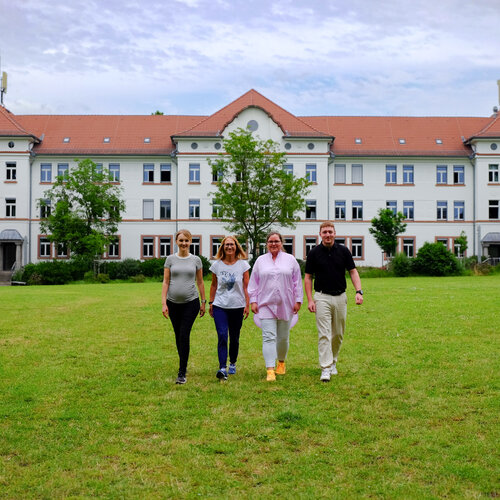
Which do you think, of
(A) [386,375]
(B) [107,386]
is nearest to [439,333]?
(A) [386,375]

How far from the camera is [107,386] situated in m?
8.17

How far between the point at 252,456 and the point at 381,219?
39.4 metres

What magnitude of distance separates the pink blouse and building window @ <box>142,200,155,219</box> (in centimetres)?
4527

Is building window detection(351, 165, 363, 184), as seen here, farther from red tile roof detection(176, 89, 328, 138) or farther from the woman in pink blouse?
the woman in pink blouse

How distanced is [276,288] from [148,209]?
45.7 meters

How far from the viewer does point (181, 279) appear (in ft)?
27.8

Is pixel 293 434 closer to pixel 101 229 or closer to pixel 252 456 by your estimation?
pixel 252 456

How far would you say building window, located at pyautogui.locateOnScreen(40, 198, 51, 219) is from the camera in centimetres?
4791

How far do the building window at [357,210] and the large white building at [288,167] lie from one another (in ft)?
0.41

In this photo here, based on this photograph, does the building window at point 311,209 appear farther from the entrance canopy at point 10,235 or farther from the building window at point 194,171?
the entrance canopy at point 10,235

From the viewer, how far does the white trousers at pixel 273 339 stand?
8461 mm

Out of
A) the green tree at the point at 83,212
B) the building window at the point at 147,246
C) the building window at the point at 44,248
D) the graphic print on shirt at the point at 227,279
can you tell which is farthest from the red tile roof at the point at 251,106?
the graphic print on shirt at the point at 227,279

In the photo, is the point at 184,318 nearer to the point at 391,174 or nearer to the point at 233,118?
the point at 233,118

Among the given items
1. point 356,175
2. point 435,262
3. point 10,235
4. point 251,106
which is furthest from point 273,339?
point 10,235
